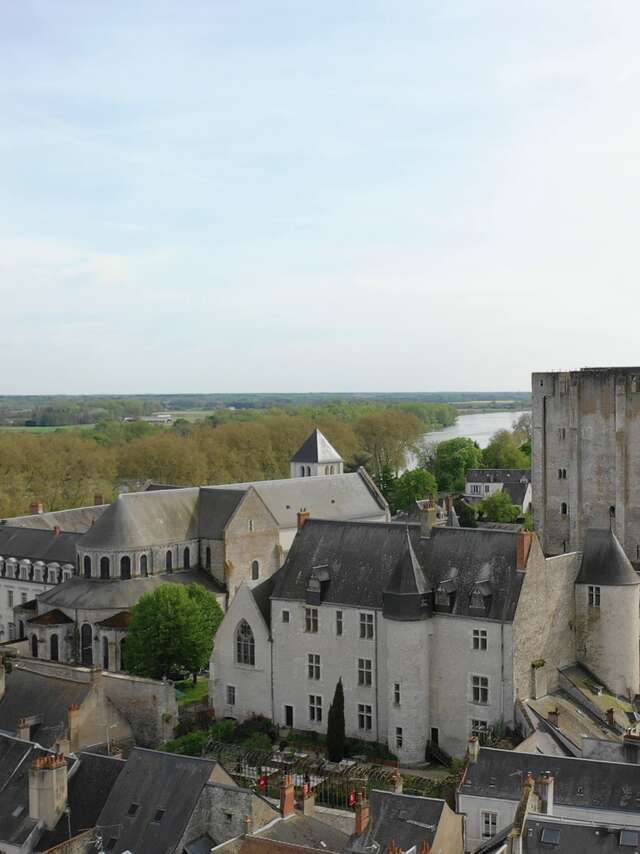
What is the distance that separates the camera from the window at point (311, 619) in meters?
49.3

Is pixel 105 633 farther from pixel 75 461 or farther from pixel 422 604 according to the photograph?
pixel 75 461

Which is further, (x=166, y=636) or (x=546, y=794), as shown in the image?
(x=166, y=636)

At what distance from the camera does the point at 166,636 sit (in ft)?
178

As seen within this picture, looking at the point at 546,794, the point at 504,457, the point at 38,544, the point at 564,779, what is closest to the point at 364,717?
the point at 564,779

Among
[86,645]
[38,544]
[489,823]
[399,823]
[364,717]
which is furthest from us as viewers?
[38,544]

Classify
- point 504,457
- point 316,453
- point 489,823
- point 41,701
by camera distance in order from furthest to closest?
point 504,457
point 316,453
point 41,701
point 489,823

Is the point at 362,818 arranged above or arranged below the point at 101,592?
below

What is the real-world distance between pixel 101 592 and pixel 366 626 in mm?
21391

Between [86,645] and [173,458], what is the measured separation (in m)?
57.6

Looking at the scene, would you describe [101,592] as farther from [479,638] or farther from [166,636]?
[479,638]

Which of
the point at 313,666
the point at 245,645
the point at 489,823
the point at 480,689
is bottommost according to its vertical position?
the point at 489,823

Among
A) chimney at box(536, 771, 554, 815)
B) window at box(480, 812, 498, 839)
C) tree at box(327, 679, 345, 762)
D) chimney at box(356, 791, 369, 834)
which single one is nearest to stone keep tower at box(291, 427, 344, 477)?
tree at box(327, 679, 345, 762)

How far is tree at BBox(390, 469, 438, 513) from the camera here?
119375mm

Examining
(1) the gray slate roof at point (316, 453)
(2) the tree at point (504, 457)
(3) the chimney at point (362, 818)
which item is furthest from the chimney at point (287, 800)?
(2) the tree at point (504, 457)
